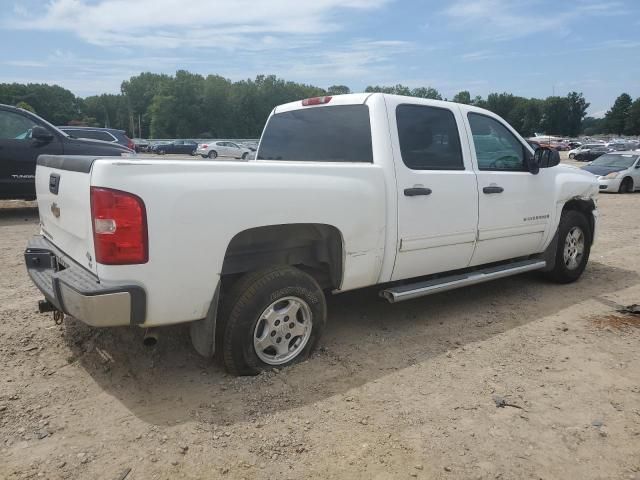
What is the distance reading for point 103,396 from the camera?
3.25 meters

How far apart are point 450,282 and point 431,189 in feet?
2.75

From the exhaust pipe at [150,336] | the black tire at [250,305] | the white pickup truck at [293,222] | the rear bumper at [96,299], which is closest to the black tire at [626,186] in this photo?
the white pickup truck at [293,222]

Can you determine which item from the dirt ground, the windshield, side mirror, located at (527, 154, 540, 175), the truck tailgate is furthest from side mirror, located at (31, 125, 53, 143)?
the windshield

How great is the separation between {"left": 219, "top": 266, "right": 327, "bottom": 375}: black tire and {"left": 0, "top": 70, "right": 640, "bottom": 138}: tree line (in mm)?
94867

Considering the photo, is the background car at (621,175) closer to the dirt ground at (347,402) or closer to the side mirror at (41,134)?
the dirt ground at (347,402)

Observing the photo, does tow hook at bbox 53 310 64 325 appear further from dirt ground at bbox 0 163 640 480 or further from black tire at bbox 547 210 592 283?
black tire at bbox 547 210 592 283

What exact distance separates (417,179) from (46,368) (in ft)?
9.74

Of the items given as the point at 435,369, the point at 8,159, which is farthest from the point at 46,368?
the point at 8,159

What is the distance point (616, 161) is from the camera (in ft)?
62.0

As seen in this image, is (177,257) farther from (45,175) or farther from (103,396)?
(45,175)

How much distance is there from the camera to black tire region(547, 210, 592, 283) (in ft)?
18.7

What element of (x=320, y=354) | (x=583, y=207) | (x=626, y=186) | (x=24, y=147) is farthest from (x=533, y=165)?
(x=626, y=186)

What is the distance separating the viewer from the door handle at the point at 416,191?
3.99 m

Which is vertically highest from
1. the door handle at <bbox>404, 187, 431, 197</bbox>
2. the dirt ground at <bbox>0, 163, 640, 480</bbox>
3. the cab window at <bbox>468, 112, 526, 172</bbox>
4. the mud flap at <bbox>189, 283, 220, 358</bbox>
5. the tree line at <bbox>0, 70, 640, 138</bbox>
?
the tree line at <bbox>0, 70, 640, 138</bbox>
